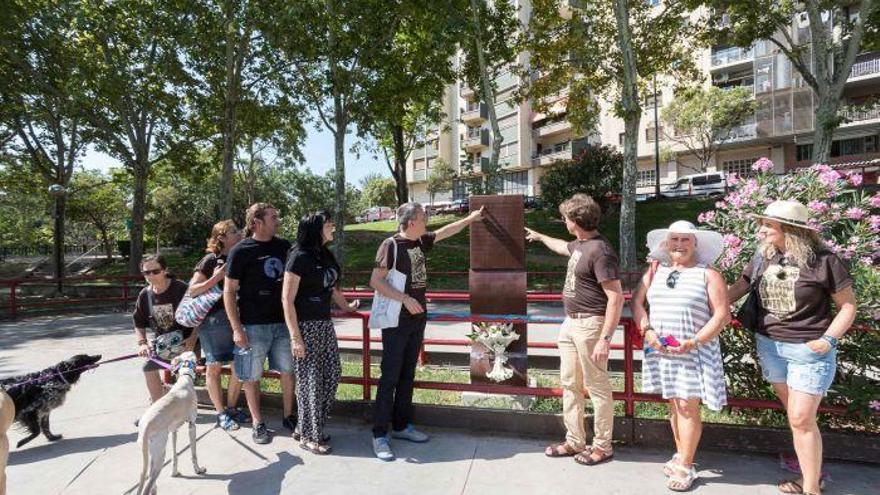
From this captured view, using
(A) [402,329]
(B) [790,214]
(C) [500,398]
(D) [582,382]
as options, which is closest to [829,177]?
(B) [790,214]

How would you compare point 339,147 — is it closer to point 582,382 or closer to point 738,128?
point 582,382

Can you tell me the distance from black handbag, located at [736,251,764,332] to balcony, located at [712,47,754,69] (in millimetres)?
39973

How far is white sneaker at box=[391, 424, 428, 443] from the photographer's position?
13.3ft

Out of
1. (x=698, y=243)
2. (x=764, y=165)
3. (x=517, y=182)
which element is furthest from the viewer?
(x=517, y=182)

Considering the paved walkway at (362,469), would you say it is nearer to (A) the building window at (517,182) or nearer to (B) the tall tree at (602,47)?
(B) the tall tree at (602,47)

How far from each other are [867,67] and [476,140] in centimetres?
3018

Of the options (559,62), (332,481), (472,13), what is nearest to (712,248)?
(332,481)

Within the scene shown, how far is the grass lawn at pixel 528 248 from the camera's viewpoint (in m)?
17.2

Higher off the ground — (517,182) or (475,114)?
(475,114)

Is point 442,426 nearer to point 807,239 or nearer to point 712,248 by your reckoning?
point 712,248

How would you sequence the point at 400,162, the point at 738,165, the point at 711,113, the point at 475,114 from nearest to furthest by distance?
the point at 400,162 → the point at 711,113 → the point at 738,165 → the point at 475,114

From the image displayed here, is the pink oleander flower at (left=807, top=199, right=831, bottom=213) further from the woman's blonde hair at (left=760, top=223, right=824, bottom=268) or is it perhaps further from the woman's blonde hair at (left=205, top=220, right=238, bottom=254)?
the woman's blonde hair at (left=205, top=220, right=238, bottom=254)

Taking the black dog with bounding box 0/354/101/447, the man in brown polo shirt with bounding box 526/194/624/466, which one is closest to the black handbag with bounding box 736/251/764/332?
the man in brown polo shirt with bounding box 526/194/624/466

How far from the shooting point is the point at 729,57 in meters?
37.1
